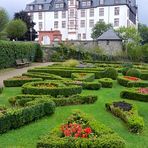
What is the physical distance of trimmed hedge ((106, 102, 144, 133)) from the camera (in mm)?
10644

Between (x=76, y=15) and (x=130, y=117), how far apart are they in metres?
67.2

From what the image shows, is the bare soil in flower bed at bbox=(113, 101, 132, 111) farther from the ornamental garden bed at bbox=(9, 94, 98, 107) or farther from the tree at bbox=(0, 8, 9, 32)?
the tree at bbox=(0, 8, 9, 32)

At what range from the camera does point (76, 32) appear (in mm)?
77250

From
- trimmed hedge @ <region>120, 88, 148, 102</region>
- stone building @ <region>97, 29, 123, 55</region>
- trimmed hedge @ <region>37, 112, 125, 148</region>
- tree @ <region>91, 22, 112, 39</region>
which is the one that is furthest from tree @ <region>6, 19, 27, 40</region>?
trimmed hedge @ <region>37, 112, 125, 148</region>

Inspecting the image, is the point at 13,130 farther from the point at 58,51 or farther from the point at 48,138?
the point at 58,51

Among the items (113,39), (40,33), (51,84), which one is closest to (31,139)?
(51,84)

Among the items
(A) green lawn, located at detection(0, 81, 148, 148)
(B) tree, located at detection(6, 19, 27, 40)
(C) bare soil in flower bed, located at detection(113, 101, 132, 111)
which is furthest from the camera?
(B) tree, located at detection(6, 19, 27, 40)

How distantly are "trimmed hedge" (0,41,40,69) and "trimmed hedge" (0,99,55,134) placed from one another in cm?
1747

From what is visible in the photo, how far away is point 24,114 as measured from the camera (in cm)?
1074

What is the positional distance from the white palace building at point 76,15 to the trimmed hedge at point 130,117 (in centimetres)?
5680

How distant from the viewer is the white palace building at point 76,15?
72125mm

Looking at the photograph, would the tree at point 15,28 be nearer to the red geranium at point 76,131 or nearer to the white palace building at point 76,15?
the white palace building at point 76,15

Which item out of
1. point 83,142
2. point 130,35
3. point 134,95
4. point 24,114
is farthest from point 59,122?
→ point 130,35

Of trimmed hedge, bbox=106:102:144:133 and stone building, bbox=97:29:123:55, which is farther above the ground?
stone building, bbox=97:29:123:55
